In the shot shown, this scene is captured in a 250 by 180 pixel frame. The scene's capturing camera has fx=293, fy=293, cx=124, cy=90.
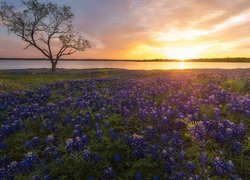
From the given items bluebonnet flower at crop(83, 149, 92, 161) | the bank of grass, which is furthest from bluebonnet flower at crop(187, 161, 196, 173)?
the bank of grass

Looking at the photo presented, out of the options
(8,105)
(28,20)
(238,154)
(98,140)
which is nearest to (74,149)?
(98,140)

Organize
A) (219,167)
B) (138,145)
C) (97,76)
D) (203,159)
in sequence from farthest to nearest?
(97,76), (138,145), (203,159), (219,167)

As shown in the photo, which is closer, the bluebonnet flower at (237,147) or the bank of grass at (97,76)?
the bluebonnet flower at (237,147)

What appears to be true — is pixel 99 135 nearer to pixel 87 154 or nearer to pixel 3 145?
pixel 87 154

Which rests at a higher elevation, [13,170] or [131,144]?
[131,144]

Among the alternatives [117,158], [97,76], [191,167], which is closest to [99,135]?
[117,158]

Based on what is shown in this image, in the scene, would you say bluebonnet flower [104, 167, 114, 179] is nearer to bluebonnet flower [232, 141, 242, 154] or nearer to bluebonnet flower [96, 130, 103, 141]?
bluebonnet flower [96, 130, 103, 141]

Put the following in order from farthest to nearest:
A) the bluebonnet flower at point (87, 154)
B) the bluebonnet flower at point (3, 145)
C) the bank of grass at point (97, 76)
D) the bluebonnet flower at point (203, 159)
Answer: the bank of grass at point (97, 76) → the bluebonnet flower at point (3, 145) → the bluebonnet flower at point (87, 154) → the bluebonnet flower at point (203, 159)

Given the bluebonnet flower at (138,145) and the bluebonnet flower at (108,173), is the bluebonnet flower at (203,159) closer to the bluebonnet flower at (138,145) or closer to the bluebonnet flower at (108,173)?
the bluebonnet flower at (138,145)

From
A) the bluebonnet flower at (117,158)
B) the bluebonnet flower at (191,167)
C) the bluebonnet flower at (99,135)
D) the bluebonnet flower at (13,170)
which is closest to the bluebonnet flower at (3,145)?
the bluebonnet flower at (13,170)

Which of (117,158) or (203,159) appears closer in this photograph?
(203,159)

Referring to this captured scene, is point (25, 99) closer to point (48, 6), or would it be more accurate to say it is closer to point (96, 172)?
point (96, 172)

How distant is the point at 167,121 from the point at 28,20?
4421 centimetres

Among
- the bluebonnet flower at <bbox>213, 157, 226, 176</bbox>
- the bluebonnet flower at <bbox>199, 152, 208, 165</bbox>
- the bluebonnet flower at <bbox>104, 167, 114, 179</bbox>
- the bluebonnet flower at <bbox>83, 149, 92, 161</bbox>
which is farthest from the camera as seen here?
the bluebonnet flower at <bbox>83, 149, 92, 161</bbox>
